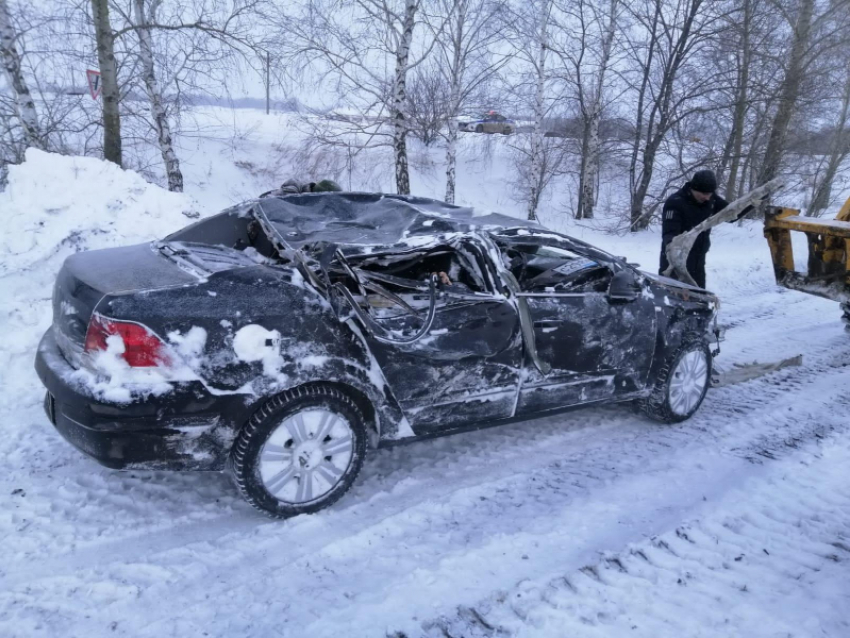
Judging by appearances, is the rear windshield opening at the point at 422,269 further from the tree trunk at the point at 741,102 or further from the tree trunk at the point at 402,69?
the tree trunk at the point at 741,102

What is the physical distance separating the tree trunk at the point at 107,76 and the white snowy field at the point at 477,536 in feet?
→ 16.6

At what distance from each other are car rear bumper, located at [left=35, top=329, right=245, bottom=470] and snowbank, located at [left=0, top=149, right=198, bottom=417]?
75.2 inches

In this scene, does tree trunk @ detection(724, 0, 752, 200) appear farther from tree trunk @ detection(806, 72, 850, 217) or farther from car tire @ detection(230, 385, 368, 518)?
car tire @ detection(230, 385, 368, 518)

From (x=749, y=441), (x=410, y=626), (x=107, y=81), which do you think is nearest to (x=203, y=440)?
(x=410, y=626)

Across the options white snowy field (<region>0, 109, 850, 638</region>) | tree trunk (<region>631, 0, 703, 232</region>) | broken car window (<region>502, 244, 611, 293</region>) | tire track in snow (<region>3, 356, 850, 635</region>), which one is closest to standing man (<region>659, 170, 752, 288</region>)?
white snowy field (<region>0, 109, 850, 638</region>)

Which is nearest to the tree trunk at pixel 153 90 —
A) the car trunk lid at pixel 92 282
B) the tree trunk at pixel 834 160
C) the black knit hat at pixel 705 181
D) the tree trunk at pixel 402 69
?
the tree trunk at pixel 402 69

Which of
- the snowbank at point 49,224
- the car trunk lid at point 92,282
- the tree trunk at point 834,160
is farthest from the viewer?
the tree trunk at point 834,160

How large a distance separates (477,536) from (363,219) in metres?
2.09

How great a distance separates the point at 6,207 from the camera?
20.1 feet

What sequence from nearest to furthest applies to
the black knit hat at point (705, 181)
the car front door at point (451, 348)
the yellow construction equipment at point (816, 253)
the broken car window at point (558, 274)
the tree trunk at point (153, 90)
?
the car front door at point (451, 348), the broken car window at point (558, 274), the yellow construction equipment at point (816, 253), the black knit hat at point (705, 181), the tree trunk at point (153, 90)

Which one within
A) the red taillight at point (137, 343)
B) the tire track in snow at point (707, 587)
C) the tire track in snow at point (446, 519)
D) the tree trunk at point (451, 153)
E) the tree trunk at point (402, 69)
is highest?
the tree trunk at point (402, 69)

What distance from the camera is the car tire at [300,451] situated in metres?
2.83

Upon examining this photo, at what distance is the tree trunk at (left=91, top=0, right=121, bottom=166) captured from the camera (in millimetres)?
8789

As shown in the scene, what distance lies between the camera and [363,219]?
12.8 feet
